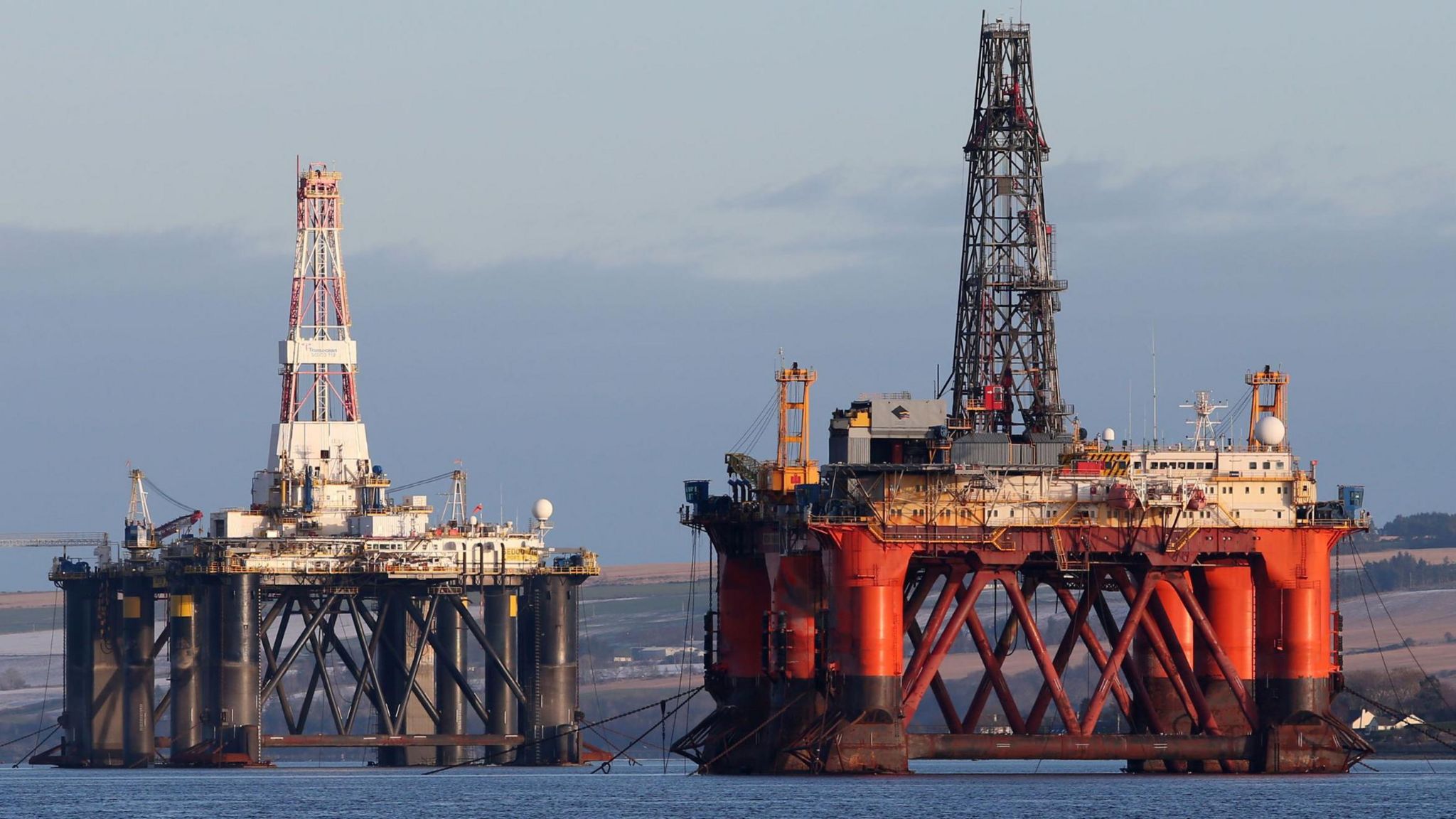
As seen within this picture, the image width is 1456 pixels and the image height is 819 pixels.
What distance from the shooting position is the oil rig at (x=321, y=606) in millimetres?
123875

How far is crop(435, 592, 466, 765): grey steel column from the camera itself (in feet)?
427

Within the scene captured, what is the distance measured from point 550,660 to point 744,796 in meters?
34.2

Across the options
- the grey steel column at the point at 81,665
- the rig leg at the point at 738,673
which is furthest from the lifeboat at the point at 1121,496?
the grey steel column at the point at 81,665

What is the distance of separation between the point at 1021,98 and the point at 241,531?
39.9 m

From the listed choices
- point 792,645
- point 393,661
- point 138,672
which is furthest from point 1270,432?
point 138,672

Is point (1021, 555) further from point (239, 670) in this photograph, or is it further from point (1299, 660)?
point (239, 670)

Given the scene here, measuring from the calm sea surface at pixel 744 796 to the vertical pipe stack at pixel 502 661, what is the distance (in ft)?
27.5

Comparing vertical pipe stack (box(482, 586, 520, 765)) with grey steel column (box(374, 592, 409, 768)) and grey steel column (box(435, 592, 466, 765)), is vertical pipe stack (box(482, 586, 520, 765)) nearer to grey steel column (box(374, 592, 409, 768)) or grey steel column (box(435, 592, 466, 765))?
grey steel column (box(435, 592, 466, 765))

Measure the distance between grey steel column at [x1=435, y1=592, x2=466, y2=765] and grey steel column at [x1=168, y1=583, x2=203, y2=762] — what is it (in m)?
9.73

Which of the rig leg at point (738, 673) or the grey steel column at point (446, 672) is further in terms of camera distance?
the grey steel column at point (446, 672)

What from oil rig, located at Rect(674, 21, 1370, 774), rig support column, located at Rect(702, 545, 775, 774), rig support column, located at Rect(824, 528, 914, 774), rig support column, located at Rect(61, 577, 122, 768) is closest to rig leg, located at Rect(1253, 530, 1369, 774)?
oil rig, located at Rect(674, 21, 1370, 774)

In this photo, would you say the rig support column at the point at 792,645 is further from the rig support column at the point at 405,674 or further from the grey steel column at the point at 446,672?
the rig support column at the point at 405,674

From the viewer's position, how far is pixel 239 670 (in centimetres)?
12131

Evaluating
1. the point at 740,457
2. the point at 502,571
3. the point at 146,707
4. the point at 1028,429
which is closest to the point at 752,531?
the point at 740,457
